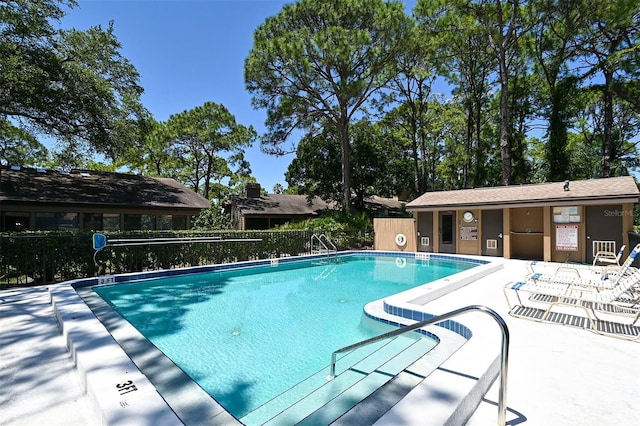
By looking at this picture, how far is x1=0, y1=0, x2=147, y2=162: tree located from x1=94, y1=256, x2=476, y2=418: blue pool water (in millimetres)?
10230

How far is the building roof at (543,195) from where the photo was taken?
11.5 meters

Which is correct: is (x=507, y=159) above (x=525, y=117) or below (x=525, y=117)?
below

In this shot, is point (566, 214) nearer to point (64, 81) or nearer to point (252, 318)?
point (252, 318)

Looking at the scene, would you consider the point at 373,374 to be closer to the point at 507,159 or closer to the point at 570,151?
the point at 507,159

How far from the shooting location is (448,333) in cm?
470

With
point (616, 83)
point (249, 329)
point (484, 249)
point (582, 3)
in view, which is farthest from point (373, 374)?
point (616, 83)

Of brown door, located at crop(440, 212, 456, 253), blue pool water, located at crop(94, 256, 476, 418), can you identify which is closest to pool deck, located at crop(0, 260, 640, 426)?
blue pool water, located at crop(94, 256, 476, 418)

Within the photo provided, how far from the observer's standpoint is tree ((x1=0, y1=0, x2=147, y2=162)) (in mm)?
12328

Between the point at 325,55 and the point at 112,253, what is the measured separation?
15.4 meters

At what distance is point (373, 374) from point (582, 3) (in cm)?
2435

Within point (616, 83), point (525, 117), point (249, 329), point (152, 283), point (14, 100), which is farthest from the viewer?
point (525, 117)

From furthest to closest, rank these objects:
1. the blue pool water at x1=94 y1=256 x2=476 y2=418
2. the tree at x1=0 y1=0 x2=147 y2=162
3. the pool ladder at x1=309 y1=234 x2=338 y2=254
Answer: the pool ladder at x1=309 y1=234 x2=338 y2=254 → the tree at x1=0 y1=0 x2=147 y2=162 → the blue pool water at x1=94 y1=256 x2=476 y2=418

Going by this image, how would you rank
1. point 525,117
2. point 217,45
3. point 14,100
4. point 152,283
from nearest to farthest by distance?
point 152,283 < point 14,100 < point 217,45 < point 525,117

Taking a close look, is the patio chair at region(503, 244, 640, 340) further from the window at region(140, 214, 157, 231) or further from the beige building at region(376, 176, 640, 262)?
the window at region(140, 214, 157, 231)
